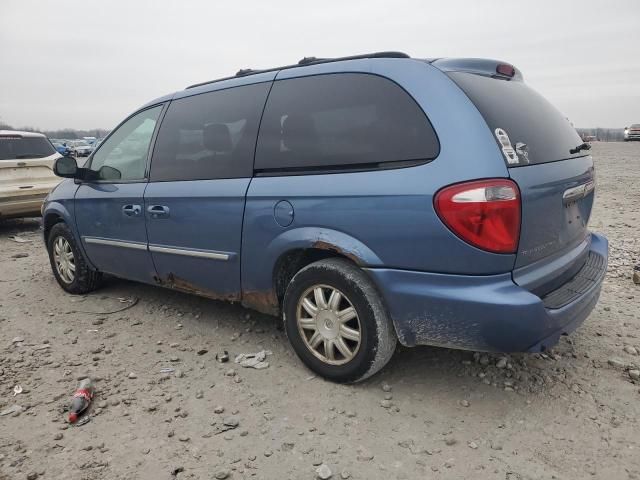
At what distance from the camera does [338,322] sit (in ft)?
8.89

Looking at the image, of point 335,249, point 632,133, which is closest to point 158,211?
point 335,249

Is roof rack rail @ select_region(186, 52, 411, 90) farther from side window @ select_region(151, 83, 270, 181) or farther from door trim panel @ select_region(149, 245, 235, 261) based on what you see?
door trim panel @ select_region(149, 245, 235, 261)

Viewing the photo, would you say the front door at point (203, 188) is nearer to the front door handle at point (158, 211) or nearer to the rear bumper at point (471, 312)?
the front door handle at point (158, 211)

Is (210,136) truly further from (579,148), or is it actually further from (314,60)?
(579,148)

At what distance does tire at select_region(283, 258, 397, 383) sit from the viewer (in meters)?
2.57

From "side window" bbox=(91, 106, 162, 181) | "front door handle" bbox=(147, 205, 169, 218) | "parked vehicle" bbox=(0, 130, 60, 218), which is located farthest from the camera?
"parked vehicle" bbox=(0, 130, 60, 218)

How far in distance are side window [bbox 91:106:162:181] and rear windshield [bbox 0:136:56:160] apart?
14.8 feet

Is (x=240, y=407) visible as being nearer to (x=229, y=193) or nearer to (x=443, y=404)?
(x=443, y=404)

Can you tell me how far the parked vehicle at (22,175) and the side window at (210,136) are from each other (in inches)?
208

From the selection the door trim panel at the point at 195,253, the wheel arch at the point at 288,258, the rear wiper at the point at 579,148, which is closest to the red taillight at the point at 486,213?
the wheel arch at the point at 288,258

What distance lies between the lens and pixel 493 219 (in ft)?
7.15

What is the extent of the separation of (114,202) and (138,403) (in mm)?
1855

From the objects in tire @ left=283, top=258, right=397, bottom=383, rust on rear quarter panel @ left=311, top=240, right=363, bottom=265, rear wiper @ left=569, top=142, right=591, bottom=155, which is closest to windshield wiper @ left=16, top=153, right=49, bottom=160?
tire @ left=283, top=258, right=397, bottom=383

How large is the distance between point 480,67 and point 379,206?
1.06 meters
